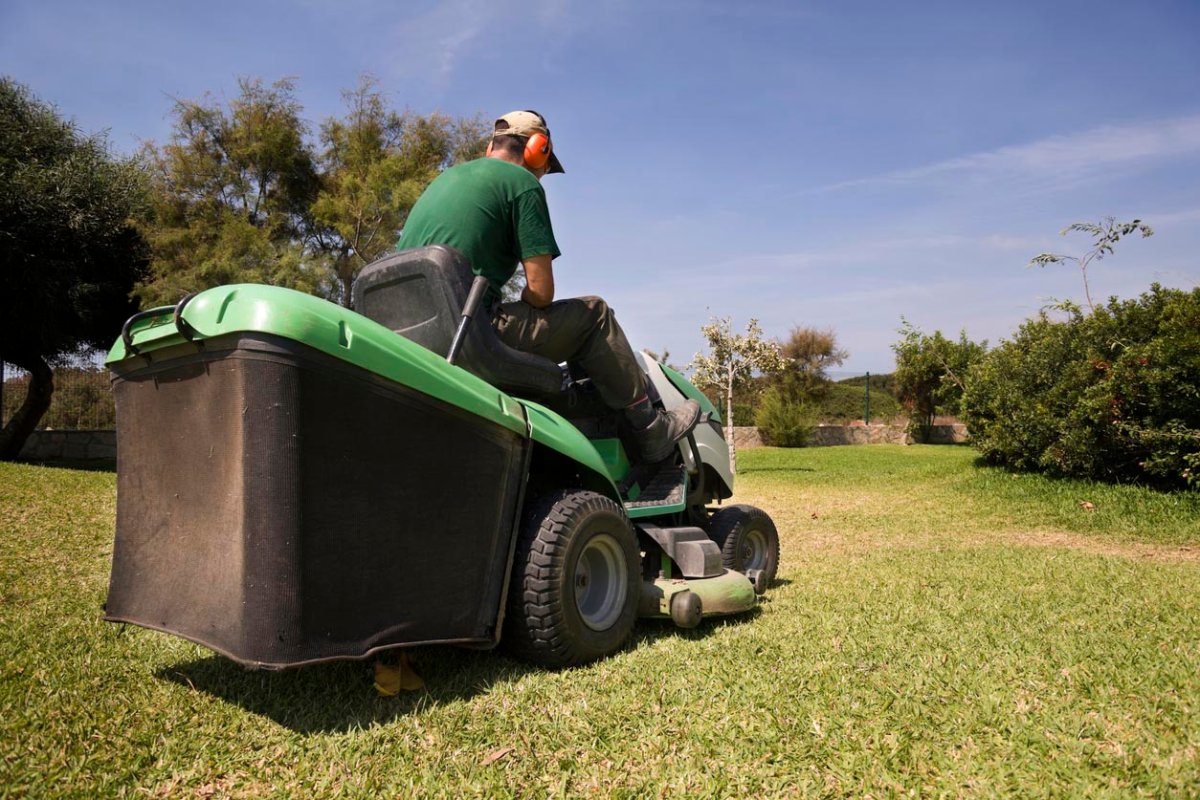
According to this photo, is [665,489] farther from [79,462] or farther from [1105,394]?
[79,462]

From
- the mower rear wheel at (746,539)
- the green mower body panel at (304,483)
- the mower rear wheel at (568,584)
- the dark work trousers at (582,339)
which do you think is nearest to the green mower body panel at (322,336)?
the green mower body panel at (304,483)

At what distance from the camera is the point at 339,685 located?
2973mm

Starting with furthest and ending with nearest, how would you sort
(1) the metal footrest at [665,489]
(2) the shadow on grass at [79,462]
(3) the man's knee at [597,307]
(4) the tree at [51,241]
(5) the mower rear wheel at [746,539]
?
(2) the shadow on grass at [79,462] < (4) the tree at [51,241] < (5) the mower rear wheel at [746,539] < (1) the metal footrest at [665,489] < (3) the man's knee at [597,307]

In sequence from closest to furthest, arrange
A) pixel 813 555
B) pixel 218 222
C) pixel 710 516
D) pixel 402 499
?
pixel 402 499
pixel 710 516
pixel 813 555
pixel 218 222

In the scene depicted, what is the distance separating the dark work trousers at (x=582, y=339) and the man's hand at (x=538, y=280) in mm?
45

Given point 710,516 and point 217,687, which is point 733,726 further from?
point 710,516

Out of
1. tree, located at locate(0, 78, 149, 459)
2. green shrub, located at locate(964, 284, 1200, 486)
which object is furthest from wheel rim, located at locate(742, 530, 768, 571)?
tree, located at locate(0, 78, 149, 459)

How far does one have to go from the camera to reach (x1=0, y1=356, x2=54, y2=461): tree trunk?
13828 millimetres

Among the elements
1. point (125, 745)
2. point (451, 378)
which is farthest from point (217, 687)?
point (451, 378)

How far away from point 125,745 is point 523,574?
127cm

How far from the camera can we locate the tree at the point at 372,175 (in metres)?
Answer: 19.2

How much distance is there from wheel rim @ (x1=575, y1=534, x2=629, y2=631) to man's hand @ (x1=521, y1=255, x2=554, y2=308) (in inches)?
38.2

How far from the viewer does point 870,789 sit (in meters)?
2.20

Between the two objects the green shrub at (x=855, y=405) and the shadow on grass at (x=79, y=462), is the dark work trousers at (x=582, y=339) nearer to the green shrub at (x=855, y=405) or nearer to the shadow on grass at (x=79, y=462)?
the shadow on grass at (x=79, y=462)
